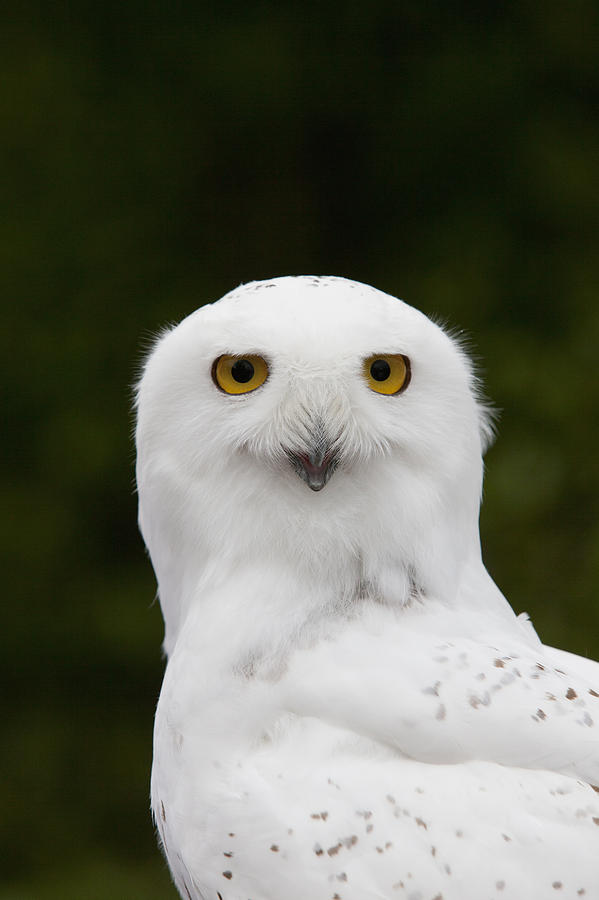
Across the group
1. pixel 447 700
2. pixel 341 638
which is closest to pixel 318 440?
pixel 341 638

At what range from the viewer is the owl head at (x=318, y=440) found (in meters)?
1.74

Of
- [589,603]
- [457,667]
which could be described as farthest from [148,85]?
[457,667]

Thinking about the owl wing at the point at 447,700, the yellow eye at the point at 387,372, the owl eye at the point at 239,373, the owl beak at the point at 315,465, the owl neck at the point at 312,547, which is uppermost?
the yellow eye at the point at 387,372

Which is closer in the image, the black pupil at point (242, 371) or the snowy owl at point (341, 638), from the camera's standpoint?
the snowy owl at point (341, 638)

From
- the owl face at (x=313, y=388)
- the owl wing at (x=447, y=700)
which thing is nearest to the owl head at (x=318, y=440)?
the owl face at (x=313, y=388)

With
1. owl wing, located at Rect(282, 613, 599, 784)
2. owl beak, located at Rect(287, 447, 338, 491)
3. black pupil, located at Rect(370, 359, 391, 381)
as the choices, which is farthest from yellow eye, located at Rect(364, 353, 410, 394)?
owl wing, located at Rect(282, 613, 599, 784)

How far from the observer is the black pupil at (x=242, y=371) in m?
1.77

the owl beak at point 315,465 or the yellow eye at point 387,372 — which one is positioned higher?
the yellow eye at point 387,372

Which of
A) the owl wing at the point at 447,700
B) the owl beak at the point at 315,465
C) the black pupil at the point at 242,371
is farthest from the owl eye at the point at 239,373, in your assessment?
the owl wing at the point at 447,700

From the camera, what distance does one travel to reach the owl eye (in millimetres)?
1765

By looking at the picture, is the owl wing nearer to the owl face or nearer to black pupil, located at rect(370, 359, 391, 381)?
the owl face

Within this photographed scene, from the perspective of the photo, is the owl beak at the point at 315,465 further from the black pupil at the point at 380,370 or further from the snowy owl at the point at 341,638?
the black pupil at the point at 380,370

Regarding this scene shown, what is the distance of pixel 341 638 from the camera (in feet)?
5.72

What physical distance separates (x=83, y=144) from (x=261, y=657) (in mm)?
2855
